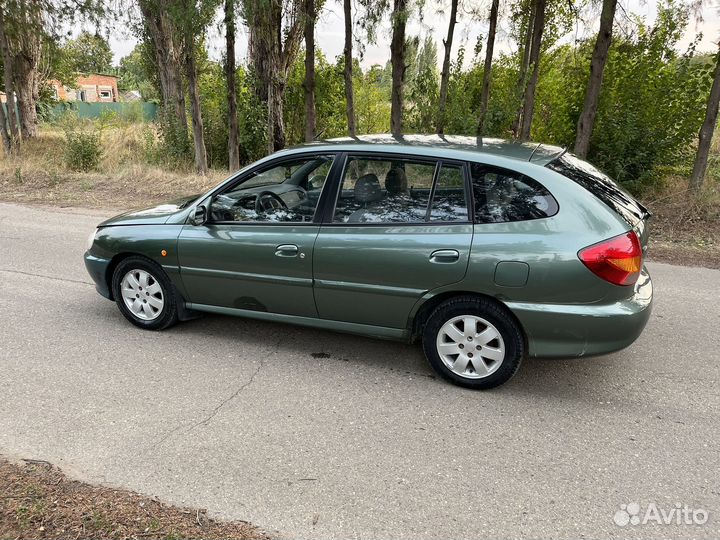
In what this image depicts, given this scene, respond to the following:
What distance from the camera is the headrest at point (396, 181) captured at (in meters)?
3.84

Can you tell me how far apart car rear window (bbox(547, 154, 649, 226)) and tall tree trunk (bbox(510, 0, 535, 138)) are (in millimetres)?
8575

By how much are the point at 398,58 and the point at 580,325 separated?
936 cm

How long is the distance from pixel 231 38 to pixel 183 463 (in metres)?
11.0

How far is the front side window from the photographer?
413 centimetres

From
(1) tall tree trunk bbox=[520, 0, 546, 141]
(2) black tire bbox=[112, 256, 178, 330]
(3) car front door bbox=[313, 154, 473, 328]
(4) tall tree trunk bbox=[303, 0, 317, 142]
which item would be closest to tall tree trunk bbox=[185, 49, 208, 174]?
(4) tall tree trunk bbox=[303, 0, 317, 142]

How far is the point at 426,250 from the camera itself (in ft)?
11.8

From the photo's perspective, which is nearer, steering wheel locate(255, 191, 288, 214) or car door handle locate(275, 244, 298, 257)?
car door handle locate(275, 244, 298, 257)

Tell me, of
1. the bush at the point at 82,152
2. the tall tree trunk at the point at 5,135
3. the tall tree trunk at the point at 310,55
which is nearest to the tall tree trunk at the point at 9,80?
the tall tree trunk at the point at 5,135

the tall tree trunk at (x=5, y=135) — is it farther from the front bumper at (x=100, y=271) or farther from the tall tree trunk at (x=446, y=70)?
the front bumper at (x=100, y=271)

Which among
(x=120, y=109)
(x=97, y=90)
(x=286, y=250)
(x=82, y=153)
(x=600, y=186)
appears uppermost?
(x=97, y=90)

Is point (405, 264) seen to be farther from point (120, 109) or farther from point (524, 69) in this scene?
point (120, 109)

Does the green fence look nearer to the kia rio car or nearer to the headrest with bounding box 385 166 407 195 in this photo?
the kia rio car

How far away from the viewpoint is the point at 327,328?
412 cm

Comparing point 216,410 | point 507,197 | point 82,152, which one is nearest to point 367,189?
point 507,197
